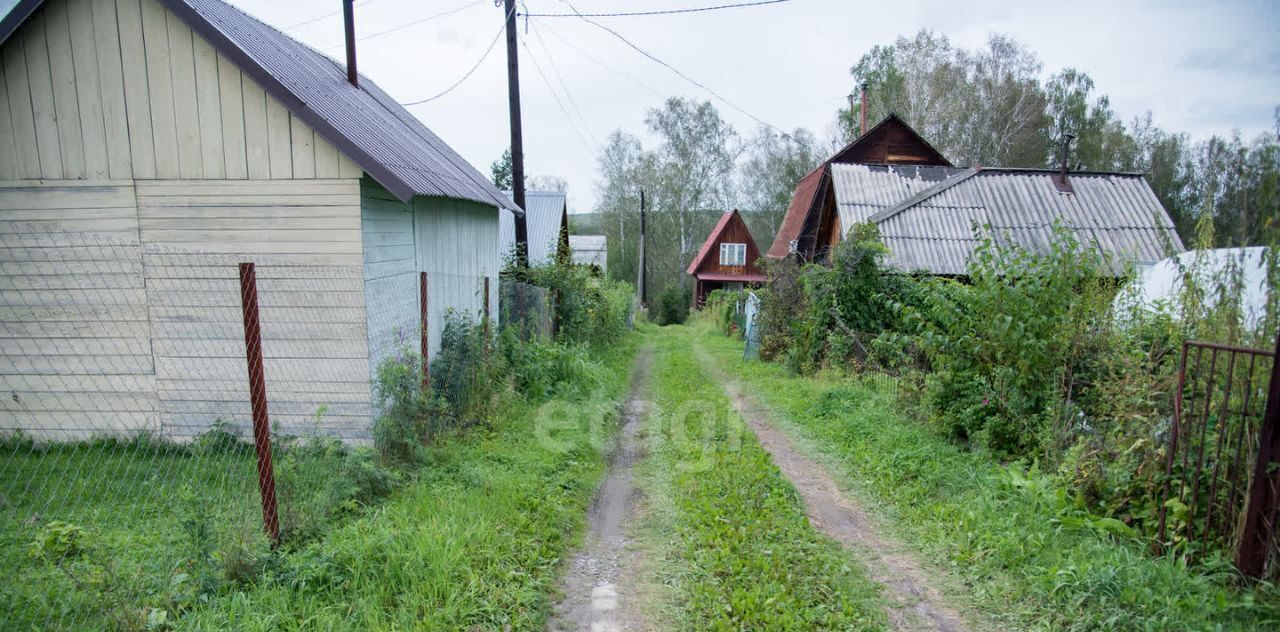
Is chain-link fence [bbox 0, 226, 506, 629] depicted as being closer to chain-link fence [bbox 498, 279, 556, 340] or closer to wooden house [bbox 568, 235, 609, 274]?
chain-link fence [bbox 498, 279, 556, 340]

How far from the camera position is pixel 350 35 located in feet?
29.6

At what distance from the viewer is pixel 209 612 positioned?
3467 millimetres

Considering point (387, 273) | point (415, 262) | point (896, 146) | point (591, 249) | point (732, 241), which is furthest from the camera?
point (732, 241)

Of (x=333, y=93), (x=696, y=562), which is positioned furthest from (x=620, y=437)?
(x=333, y=93)

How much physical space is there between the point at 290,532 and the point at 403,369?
225 cm

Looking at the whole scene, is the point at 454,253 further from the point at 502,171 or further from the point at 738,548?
the point at 502,171

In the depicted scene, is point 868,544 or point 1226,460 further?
point 868,544

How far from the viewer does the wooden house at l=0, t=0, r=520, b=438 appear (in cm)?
626

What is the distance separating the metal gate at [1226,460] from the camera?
3791mm

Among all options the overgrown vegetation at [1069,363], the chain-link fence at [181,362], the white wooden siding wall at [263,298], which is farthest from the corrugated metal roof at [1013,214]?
the white wooden siding wall at [263,298]

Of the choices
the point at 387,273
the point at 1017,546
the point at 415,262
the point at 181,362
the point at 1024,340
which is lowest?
the point at 1017,546

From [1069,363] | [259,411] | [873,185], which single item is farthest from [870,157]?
[259,411]

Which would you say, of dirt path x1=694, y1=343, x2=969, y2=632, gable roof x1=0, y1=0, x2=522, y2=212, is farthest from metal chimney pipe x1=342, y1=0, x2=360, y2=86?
dirt path x1=694, y1=343, x2=969, y2=632

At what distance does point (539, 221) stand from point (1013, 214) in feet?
53.2
